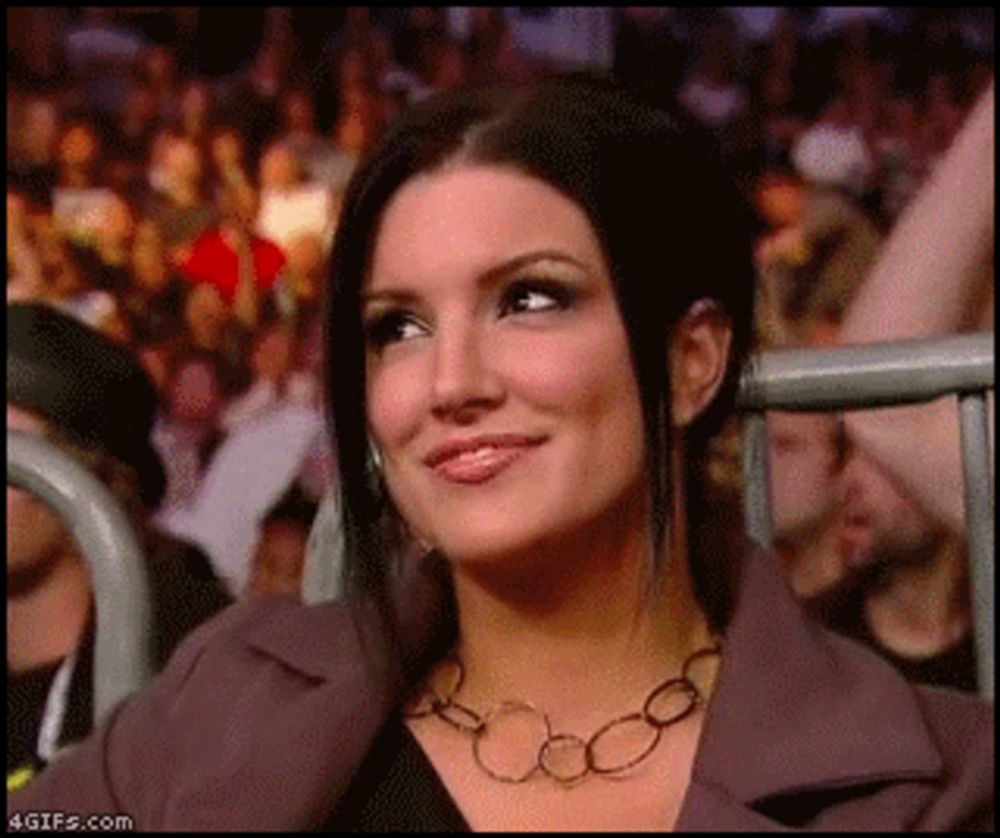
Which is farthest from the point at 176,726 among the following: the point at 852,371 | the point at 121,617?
the point at 852,371

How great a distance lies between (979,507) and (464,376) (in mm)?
259

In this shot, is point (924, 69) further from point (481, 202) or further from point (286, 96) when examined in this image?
point (481, 202)

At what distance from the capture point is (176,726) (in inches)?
33.9

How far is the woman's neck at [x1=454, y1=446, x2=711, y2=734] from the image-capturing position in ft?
2.79

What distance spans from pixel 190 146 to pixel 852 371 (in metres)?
3.06

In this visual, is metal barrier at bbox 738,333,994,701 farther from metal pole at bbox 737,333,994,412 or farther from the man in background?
the man in background

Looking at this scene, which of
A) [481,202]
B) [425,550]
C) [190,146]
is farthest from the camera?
[190,146]

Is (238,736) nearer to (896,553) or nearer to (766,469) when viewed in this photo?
(766,469)

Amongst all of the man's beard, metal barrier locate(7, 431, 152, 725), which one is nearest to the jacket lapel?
metal barrier locate(7, 431, 152, 725)

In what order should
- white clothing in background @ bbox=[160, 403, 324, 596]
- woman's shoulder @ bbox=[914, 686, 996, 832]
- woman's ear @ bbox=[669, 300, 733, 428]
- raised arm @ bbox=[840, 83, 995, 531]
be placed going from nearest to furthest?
1. woman's shoulder @ bbox=[914, 686, 996, 832]
2. woman's ear @ bbox=[669, 300, 733, 428]
3. raised arm @ bbox=[840, 83, 995, 531]
4. white clothing in background @ bbox=[160, 403, 324, 596]

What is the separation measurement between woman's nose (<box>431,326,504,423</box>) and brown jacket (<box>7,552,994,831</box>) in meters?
0.16

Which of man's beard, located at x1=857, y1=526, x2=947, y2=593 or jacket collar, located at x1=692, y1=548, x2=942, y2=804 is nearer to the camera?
jacket collar, located at x1=692, y1=548, x2=942, y2=804

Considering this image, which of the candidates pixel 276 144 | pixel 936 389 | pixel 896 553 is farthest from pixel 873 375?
pixel 276 144

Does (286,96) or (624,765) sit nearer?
(624,765)
